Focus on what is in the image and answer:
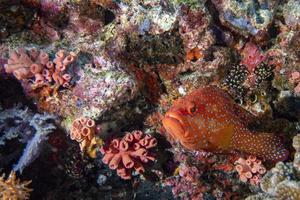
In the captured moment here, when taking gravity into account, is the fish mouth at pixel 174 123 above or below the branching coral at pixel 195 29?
below

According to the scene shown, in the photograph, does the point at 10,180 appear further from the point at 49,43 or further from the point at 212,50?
the point at 212,50

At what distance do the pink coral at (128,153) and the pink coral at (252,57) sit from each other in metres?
1.97

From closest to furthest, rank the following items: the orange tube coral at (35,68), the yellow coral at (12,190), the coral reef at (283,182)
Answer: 1. the coral reef at (283,182)
2. the yellow coral at (12,190)
3. the orange tube coral at (35,68)

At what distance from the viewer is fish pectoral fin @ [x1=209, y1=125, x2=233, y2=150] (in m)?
5.44

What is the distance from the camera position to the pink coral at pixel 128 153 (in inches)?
240

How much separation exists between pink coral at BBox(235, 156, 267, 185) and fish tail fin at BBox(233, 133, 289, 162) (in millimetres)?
151

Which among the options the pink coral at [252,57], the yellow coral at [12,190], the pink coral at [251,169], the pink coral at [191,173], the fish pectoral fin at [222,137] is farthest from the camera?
the pink coral at [252,57]

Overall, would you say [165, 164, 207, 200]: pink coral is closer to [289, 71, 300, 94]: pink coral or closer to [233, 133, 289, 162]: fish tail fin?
[233, 133, 289, 162]: fish tail fin

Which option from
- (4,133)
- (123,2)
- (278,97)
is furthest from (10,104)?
(278,97)

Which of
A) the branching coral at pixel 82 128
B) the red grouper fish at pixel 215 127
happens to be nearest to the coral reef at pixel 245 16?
the red grouper fish at pixel 215 127

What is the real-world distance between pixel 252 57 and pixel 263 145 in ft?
4.96

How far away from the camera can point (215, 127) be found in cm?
542

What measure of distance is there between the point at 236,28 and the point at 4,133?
13.0 ft

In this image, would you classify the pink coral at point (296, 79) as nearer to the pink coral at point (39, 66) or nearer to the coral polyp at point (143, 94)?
the coral polyp at point (143, 94)
